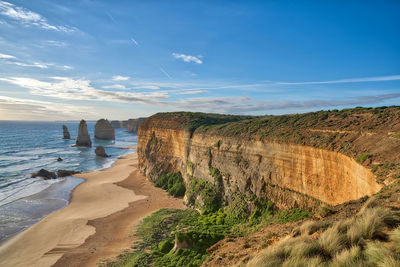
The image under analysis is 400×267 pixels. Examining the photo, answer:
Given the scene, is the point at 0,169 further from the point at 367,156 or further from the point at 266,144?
the point at 367,156

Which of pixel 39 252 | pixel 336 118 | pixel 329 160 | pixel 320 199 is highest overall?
pixel 336 118

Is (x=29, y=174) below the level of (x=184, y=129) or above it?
below

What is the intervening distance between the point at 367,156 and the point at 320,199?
423 cm

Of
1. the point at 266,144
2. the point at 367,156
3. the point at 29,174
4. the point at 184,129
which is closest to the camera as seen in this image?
the point at 367,156

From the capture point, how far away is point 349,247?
5.62 metres

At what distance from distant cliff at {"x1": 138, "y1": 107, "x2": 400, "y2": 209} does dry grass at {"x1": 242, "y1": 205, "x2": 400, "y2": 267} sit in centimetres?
356

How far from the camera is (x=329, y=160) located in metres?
12.5

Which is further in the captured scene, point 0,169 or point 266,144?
point 0,169

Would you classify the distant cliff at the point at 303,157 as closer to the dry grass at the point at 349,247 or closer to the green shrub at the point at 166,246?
the dry grass at the point at 349,247

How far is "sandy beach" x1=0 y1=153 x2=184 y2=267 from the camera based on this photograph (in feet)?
51.3

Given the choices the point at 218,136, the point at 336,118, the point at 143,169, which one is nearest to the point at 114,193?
the point at 143,169

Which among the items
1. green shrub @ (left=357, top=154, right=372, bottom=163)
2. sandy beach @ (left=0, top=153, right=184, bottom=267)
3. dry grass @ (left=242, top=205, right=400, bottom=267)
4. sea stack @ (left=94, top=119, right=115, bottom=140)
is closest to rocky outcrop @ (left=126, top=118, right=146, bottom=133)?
sea stack @ (left=94, top=119, right=115, bottom=140)

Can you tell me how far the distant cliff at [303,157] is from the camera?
10.4 m

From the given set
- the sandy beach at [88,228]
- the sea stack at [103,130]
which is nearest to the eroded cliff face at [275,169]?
the sandy beach at [88,228]
